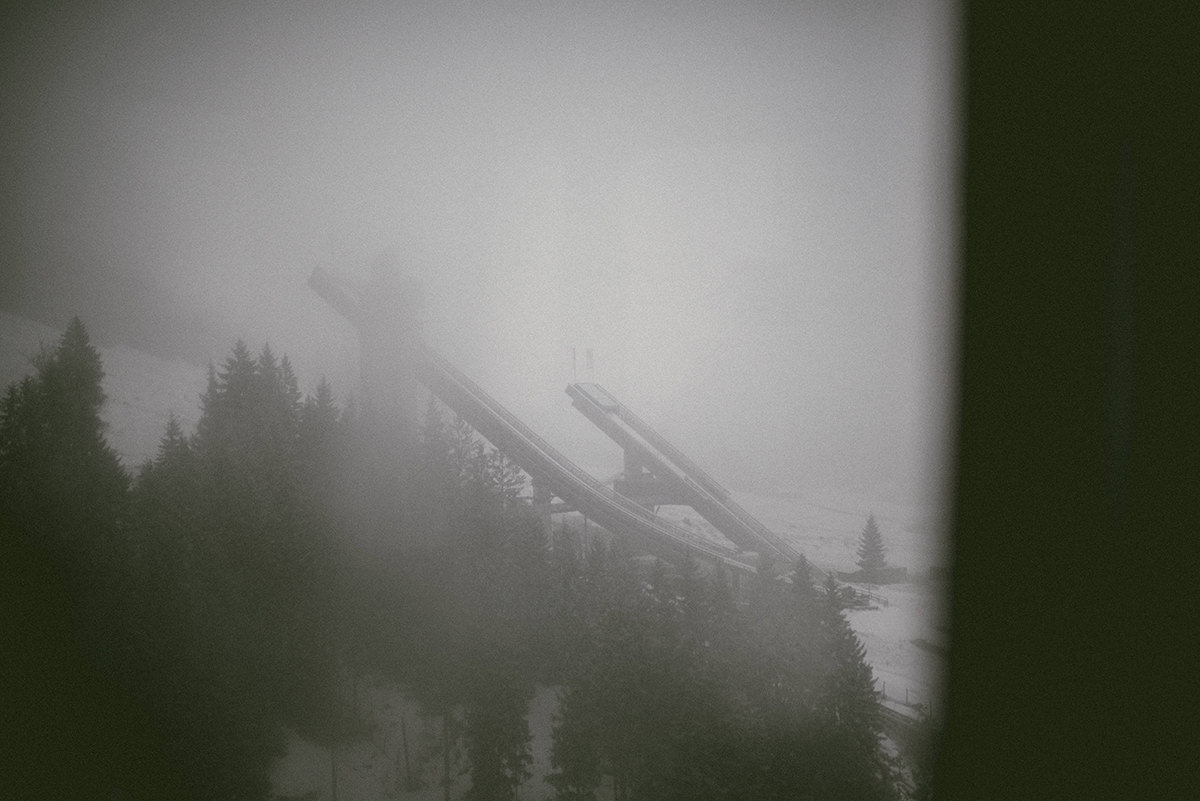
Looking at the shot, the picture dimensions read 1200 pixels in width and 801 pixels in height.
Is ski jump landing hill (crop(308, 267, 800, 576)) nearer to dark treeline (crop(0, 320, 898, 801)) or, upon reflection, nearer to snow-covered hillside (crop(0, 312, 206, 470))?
snow-covered hillside (crop(0, 312, 206, 470))

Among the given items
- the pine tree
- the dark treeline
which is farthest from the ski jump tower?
the pine tree

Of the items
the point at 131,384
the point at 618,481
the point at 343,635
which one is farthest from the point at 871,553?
the point at 131,384

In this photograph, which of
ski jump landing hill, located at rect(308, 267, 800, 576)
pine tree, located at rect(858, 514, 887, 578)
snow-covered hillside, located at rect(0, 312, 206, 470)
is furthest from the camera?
pine tree, located at rect(858, 514, 887, 578)

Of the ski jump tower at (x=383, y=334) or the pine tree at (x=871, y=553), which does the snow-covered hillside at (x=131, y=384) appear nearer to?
the ski jump tower at (x=383, y=334)

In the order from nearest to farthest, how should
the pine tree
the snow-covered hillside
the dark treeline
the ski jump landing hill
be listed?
the dark treeline < the snow-covered hillside < the ski jump landing hill < the pine tree

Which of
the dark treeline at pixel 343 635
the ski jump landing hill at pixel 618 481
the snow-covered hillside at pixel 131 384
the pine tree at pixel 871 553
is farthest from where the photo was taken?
the pine tree at pixel 871 553

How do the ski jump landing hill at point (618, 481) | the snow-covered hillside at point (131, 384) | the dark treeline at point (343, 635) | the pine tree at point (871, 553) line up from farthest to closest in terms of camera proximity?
the pine tree at point (871, 553) < the ski jump landing hill at point (618, 481) < the snow-covered hillside at point (131, 384) < the dark treeline at point (343, 635)

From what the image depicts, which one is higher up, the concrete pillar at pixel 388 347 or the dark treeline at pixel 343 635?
the concrete pillar at pixel 388 347

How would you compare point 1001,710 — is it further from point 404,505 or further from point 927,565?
point 927,565

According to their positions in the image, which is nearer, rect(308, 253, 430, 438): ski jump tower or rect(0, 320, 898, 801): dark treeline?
rect(0, 320, 898, 801): dark treeline

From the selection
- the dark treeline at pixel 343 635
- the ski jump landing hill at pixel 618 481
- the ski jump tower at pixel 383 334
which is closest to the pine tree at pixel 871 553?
the ski jump landing hill at pixel 618 481

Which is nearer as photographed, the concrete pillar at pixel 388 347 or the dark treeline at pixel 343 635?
the dark treeline at pixel 343 635
